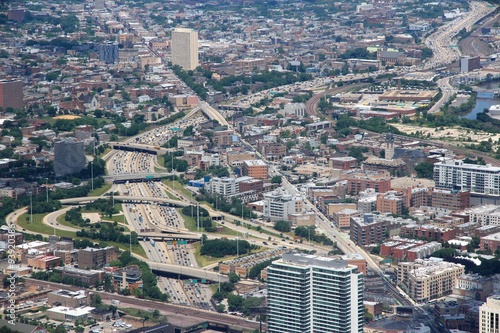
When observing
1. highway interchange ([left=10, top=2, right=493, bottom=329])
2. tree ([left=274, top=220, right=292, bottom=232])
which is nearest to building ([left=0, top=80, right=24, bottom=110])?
highway interchange ([left=10, top=2, right=493, bottom=329])

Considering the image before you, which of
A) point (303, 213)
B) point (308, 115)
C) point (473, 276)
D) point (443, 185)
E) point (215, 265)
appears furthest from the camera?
point (308, 115)

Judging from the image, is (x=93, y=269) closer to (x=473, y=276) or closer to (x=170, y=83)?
(x=473, y=276)

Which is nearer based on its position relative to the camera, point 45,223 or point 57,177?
point 45,223

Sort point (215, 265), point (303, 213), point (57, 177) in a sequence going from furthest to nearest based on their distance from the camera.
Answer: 1. point (57, 177)
2. point (303, 213)
3. point (215, 265)

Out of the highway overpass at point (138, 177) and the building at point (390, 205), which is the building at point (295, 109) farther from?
the building at point (390, 205)

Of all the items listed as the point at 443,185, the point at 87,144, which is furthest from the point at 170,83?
the point at 443,185

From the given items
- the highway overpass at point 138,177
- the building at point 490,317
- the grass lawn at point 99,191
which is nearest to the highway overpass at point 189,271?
the building at point 490,317

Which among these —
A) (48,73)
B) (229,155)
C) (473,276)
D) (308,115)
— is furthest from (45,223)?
(48,73)
